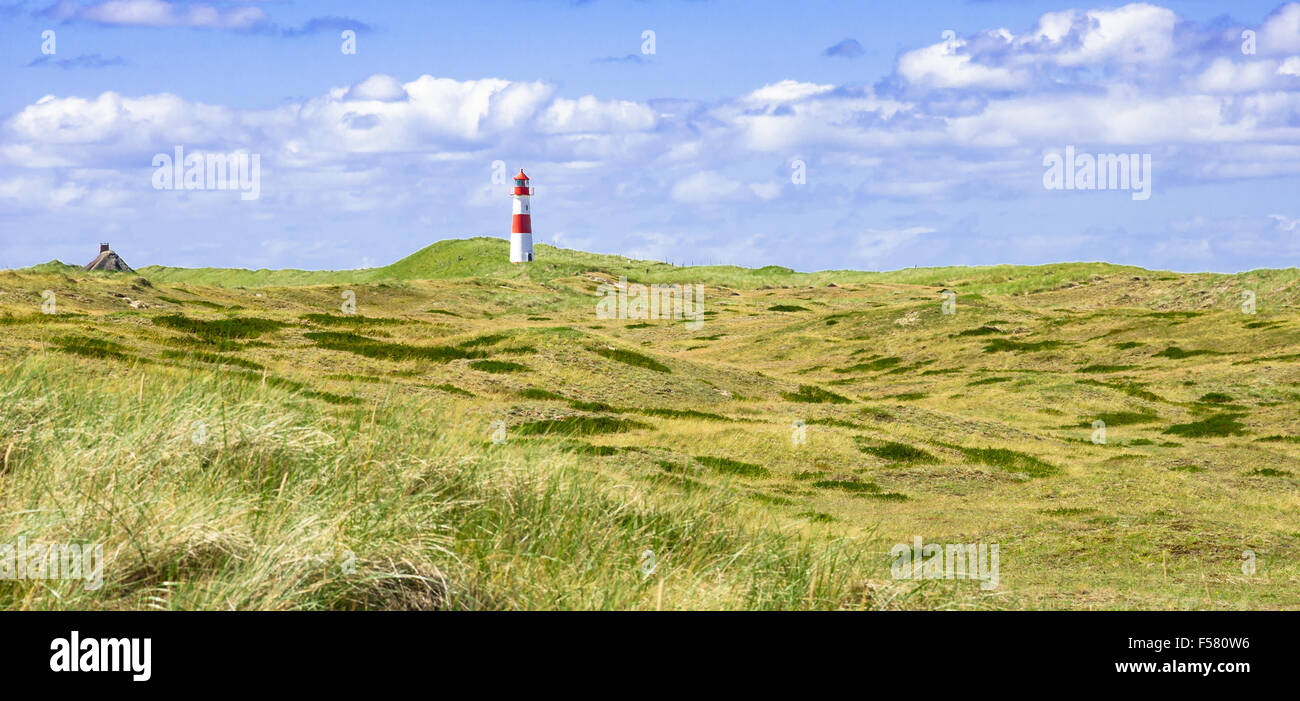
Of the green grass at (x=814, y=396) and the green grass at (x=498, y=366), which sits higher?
the green grass at (x=498, y=366)

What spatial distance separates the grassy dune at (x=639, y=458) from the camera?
9914 mm

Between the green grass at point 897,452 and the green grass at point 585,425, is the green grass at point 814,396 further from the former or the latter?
the green grass at point 585,425

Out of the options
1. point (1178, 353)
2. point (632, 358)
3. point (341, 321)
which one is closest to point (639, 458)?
point (632, 358)

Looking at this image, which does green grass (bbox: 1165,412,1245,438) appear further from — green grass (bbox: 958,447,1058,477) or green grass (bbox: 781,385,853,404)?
green grass (bbox: 781,385,853,404)

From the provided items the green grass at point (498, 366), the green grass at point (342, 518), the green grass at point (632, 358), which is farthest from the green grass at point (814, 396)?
the green grass at point (342, 518)

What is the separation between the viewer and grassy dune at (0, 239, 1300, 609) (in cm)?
991

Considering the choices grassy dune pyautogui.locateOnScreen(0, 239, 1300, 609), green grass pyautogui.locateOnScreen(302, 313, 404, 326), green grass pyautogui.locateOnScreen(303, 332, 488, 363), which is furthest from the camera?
green grass pyautogui.locateOnScreen(302, 313, 404, 326)

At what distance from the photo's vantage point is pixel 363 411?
15.1m

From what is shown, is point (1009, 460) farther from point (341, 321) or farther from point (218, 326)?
point (341, 321)

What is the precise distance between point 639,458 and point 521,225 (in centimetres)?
12254

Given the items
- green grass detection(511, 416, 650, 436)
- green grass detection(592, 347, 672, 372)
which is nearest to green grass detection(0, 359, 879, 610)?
green grass detection(511, 416, 650, 436)

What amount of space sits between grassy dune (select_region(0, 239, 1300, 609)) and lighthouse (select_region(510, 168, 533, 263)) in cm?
4887

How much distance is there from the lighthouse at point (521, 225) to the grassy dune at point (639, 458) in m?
48.9
